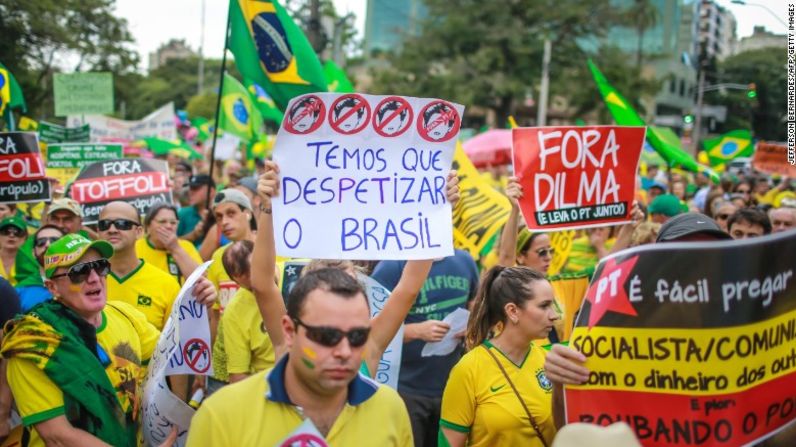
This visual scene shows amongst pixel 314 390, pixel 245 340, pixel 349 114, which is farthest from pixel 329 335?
pixel 245 340

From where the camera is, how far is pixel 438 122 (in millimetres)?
3967

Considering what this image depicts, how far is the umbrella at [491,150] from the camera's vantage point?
81.4ft

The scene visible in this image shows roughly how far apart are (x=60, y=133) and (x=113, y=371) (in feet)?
33.6

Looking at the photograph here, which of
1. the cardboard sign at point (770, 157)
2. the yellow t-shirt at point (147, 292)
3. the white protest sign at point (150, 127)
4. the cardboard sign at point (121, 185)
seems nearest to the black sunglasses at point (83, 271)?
the yellow t-shirt at point (147, 292)

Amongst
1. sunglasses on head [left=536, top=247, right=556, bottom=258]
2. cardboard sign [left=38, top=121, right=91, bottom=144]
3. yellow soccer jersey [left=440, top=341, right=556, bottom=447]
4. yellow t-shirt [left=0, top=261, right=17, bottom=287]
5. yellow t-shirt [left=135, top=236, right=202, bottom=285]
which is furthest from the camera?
cardboard sign [left=38, top=121, right=91, bottom=144]

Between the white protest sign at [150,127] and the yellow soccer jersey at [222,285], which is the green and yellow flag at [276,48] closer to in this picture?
the yellow soccer jersey at [222,285]

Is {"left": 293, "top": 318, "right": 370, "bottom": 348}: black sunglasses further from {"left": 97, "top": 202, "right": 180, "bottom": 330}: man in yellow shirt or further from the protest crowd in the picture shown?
{"left": 97, "top": 202, "right": 180, "bottom": 330}: man in yellow shirt

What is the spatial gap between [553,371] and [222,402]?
3.37 ft

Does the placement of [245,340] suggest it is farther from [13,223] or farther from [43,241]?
[13,223]

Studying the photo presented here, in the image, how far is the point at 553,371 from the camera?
2812mm

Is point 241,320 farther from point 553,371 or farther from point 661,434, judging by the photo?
point 661,434

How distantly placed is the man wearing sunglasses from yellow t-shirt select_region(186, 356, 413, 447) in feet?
7.40
